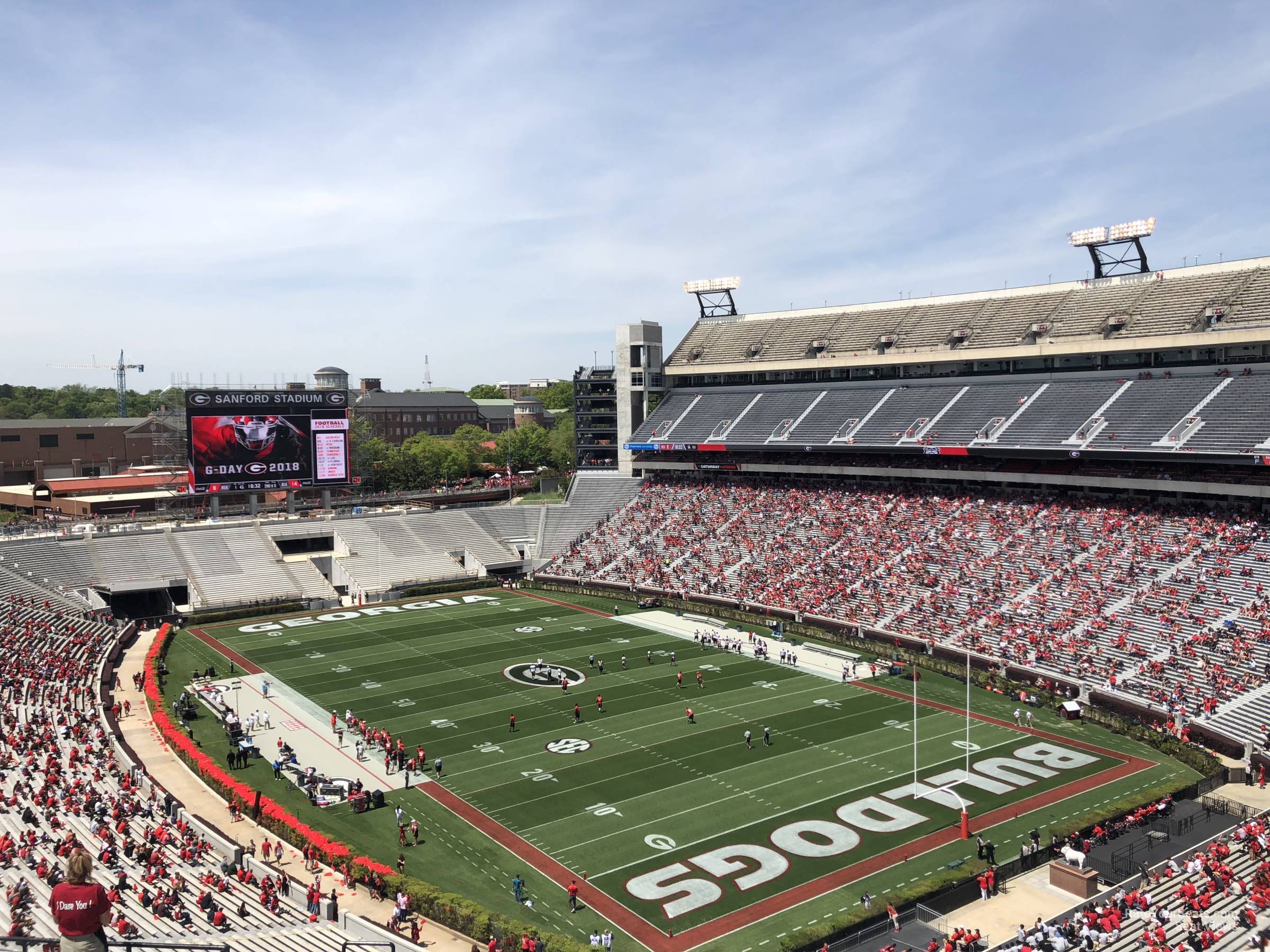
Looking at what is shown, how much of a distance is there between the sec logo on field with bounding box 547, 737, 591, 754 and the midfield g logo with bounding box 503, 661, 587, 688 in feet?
23.3

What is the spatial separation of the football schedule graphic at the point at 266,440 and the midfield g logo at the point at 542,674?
27979 millimetres

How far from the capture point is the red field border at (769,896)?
24141 millimetres

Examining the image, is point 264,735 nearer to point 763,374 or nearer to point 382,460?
point 763,374

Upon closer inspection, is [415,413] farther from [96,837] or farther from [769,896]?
[769,896]

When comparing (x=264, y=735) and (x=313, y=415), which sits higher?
(x=313, y=415)

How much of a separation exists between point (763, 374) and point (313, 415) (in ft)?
114

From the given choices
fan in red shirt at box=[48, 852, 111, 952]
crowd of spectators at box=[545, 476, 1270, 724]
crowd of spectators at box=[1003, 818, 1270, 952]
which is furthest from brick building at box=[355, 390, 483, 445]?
fan in red shirt at box=[48, 852, 111, 952]

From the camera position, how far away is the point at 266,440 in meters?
67.0

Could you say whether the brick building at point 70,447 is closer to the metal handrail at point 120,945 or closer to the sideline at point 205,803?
the sideline at point 205,803

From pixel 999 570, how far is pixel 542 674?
2436cm

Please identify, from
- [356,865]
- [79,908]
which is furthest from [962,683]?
[79,908]

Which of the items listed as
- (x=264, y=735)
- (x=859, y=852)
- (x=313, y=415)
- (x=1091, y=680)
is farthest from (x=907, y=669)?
(x=313, y=415)

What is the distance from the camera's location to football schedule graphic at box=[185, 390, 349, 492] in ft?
212

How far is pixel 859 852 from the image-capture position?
27891 millimetres
